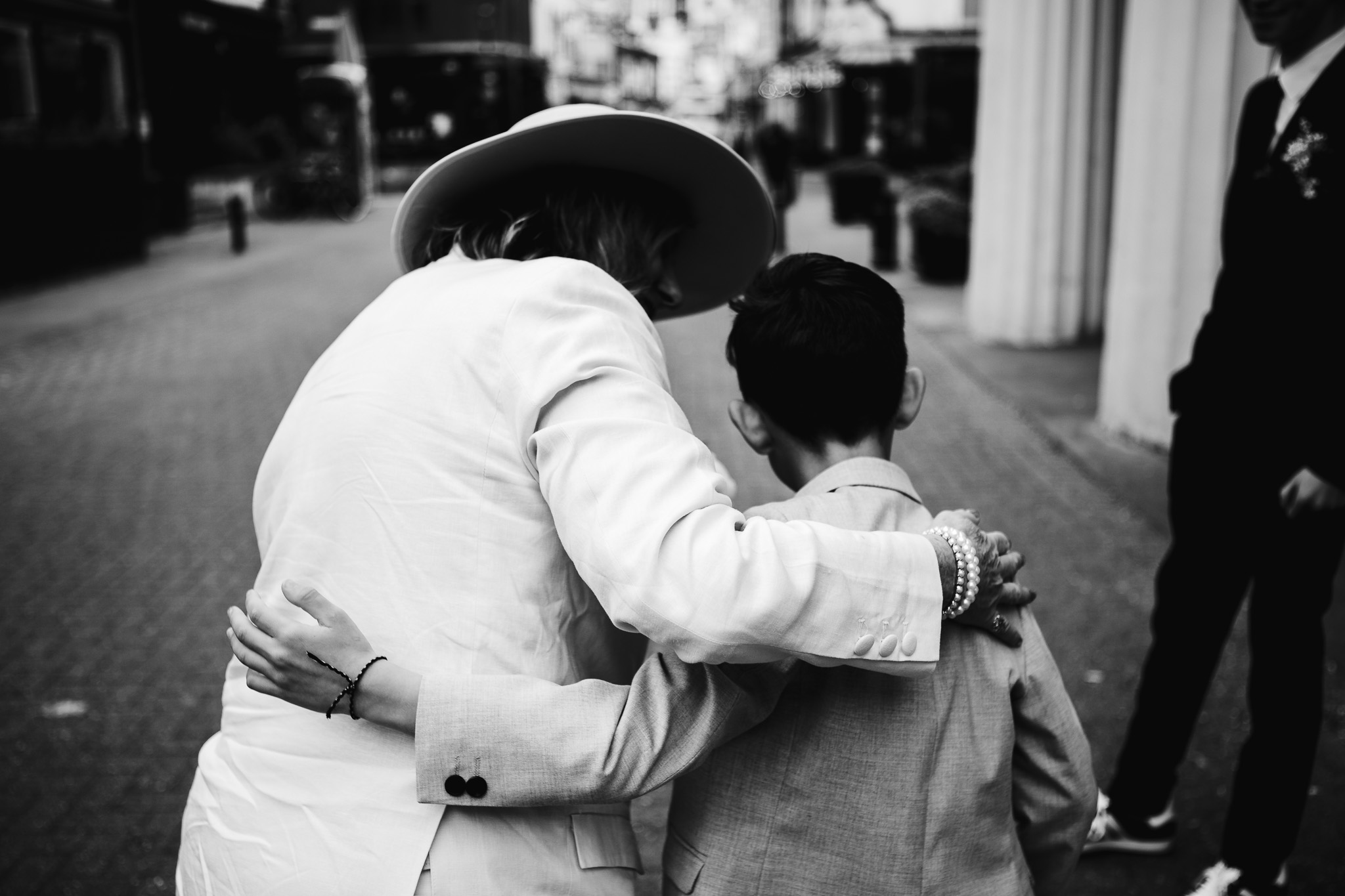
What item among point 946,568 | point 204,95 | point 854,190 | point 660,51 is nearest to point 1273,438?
point 946,568

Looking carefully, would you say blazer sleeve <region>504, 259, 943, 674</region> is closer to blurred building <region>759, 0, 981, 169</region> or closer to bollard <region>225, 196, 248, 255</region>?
bollard <region>225, 196, 248, 255</region>

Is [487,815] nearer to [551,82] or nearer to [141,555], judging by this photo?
[141,555]

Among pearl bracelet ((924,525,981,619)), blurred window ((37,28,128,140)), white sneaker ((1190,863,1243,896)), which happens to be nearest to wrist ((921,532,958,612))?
pearl bracelet ((924,525,981,619))

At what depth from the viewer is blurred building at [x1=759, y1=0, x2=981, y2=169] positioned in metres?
27.5

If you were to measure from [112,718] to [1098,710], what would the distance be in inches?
128

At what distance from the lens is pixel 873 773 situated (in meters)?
1.60

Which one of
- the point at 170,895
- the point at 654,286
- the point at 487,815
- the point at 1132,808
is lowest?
the point at 170,895

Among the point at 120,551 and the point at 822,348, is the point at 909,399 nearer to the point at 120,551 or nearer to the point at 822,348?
the point at 822,348

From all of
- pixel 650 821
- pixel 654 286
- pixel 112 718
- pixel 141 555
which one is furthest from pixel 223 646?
pixel 654 286

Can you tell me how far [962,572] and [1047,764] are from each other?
389 mm

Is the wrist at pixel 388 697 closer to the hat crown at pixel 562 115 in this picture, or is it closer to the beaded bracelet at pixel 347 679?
the beaded bracelet at pixel 347 679

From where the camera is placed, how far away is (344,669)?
1441 millimetres

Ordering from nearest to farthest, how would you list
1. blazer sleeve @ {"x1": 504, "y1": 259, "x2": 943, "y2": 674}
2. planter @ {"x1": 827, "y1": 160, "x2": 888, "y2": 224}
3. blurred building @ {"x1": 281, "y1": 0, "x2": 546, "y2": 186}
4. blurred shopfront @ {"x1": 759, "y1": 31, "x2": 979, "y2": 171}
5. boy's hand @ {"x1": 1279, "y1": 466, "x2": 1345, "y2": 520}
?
blazer sleeve @ {"x1": 504, "y1": 259, "x2": 943, "y2": 674} → boy's hand @ {"x1": 1279, "y1": 466, "x2": 1345, "y2": 520} → planter @ {"x1": 827, "y1": 160, "x2": 888, "y2": 224} → blurred shopfront @ {"x1": 759, "y1": 31, "x2": 979, "y2": 171} → blurred building @ {"x1": 281, "y1": 0, "x2": 546, "y2": 186}

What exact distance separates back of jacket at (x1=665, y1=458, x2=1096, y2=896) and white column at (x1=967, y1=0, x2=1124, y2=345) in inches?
371
